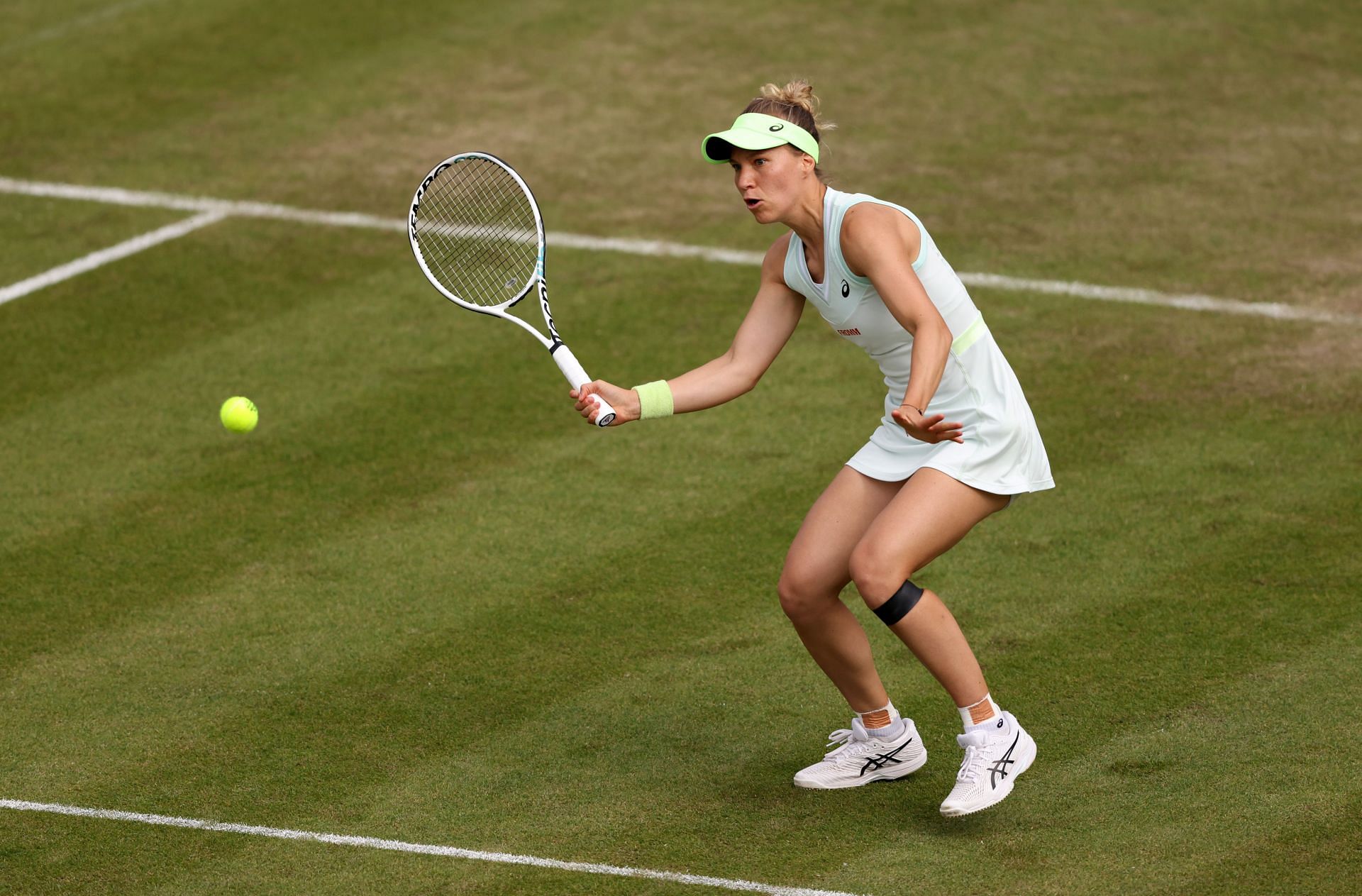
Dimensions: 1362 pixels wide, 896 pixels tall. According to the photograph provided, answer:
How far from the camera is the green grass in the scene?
21.8ft

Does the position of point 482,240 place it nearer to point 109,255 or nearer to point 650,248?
point 650,248

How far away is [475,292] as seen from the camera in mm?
8023

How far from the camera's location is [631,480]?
31.3ft

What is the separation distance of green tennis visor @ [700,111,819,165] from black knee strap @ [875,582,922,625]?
1.51 metres

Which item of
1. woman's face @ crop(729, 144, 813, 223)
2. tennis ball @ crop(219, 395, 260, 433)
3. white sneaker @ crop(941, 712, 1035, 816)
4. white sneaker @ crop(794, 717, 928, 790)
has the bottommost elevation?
white sneaker @ crop(794, 717, 928, 790)

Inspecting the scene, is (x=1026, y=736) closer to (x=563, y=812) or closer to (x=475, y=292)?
(x=563, y=812)

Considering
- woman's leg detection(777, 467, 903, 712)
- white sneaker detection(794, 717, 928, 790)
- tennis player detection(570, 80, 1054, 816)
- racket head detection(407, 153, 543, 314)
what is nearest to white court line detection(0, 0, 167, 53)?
racket head detection(407, 153, 543, 314)

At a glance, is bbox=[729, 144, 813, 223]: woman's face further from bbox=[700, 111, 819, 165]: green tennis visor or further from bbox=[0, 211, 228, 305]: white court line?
bbox=[0, 211, 228, 305]: white court line

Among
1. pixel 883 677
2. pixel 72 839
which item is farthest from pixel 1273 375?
pixel 72 839

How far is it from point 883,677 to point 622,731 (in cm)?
115

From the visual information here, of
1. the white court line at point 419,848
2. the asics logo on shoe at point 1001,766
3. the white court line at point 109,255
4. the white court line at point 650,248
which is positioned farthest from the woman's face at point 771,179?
the white court line at point 109,255

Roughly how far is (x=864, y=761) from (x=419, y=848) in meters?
1.62

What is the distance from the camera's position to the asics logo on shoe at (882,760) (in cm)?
679

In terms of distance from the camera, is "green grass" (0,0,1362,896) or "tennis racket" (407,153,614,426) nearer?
"green grass" (0,0,1362,896)
